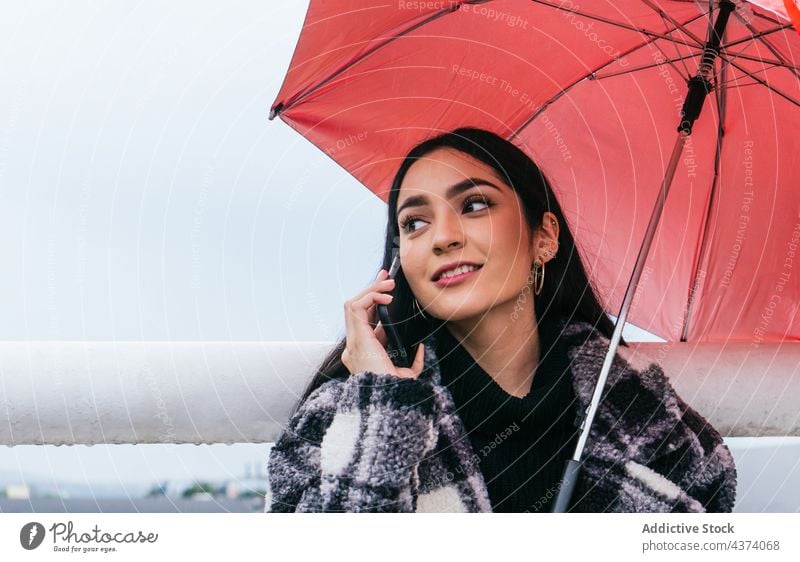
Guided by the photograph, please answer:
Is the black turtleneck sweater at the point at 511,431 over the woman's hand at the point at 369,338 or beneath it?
beneath

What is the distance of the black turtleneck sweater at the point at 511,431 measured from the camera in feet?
3.64

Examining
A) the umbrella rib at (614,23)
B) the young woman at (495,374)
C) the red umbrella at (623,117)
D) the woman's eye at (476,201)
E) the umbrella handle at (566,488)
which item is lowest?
the umbrella handle at (566,488)

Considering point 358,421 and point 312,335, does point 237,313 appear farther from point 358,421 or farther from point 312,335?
point 358,421

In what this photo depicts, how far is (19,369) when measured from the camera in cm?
102

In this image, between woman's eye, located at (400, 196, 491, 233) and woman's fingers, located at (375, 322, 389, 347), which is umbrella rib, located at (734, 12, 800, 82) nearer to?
woman's eye, located at (400, 196, 491, 233)

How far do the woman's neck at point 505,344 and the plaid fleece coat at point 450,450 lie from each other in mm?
49

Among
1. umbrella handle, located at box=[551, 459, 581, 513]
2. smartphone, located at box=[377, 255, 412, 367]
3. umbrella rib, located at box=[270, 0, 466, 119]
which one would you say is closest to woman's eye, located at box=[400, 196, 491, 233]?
smartphone, located at box=[377, 255, 412, 367]

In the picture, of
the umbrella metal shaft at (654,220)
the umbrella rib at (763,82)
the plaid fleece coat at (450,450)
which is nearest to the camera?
the plaid fleece coat at (450,450)

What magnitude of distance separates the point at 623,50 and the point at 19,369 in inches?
35.2

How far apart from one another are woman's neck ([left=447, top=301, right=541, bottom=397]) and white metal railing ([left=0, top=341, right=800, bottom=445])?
0.65ft

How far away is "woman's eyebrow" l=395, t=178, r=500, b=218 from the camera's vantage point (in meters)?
1.14

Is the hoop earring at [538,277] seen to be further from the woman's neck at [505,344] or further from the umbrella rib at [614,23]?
the umbrella rib at [614,23]

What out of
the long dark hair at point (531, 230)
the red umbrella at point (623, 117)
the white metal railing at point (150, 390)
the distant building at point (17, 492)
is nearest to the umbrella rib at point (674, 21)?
the red umbrella at point (623, 117)
